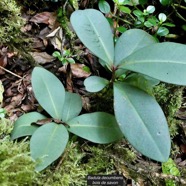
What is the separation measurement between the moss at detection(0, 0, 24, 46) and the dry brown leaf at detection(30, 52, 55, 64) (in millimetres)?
146

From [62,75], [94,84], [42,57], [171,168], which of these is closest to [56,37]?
[42,57]

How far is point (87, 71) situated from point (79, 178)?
0.52 m

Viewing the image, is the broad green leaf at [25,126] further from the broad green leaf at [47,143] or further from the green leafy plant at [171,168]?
the green leafy plant at [171,168]

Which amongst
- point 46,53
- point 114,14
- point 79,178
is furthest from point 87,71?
point 79,178

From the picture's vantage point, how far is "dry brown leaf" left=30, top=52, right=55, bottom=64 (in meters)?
1.64

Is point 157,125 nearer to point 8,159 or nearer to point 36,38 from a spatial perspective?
point 8,159

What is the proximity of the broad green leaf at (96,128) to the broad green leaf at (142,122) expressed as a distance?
0.34 feet

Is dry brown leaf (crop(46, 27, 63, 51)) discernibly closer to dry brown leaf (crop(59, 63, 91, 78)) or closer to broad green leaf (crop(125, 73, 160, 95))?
dry brown leaf (crop(59, 63, 91, 78))

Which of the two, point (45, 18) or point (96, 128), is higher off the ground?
point (45, 18)

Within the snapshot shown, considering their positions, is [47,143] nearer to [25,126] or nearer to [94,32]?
[25,126]

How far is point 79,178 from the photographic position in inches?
50.6

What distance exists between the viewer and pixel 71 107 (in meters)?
1.32

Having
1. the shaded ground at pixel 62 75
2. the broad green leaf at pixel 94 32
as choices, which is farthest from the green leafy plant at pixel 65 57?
the broad green leaf at pixel 94 32

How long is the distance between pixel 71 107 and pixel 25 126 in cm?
20
